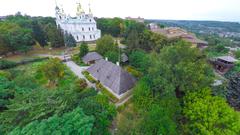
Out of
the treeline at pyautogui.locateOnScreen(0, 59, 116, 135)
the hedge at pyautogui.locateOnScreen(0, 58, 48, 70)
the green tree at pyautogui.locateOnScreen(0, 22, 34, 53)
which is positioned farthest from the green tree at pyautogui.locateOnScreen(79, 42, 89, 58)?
the treeline at pyautogui.locateOnScreen(0, 59, 116, 135)

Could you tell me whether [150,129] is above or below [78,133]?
below

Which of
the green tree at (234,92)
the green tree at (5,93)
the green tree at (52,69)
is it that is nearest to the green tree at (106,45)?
the green tree at (52,69)

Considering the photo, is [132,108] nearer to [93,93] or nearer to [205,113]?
[93,93]

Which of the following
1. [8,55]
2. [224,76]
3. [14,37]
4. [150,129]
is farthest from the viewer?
[8,55]

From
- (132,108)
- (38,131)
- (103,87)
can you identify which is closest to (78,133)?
(38,131)

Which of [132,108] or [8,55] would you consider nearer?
[132,108]

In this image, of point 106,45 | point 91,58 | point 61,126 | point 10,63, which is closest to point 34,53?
point 10,63

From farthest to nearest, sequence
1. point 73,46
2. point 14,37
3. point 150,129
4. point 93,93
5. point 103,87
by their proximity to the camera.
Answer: point 73,46, point 14,37, point 103,87, point 93,93, point 150,129
